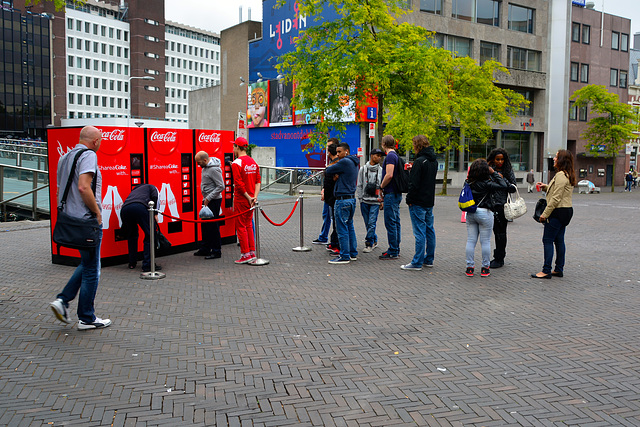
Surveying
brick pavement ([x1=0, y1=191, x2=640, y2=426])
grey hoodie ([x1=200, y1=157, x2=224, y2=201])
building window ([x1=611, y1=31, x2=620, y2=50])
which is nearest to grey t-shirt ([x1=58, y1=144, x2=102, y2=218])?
brick pavement ([x1=0, y1=191, x2=640, y2=426])

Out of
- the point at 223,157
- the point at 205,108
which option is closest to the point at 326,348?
the point at 223,157

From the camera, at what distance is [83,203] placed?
546 cm

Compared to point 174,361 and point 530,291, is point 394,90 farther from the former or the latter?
point 174,361

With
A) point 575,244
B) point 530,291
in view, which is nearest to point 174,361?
point 530,291

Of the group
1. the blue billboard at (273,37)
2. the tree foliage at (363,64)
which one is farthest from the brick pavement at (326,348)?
the blue billboard at (273,37)

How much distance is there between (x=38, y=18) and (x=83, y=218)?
97967 mm

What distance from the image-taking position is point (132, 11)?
102875 mm

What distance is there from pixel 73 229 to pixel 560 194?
612 centimetres

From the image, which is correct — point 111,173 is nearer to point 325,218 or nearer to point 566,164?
point 325,218

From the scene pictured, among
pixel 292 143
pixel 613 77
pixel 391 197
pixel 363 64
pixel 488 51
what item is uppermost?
pixel 613 77

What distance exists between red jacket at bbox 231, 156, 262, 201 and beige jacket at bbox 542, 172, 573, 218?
4370mm

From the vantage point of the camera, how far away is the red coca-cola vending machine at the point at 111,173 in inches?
349

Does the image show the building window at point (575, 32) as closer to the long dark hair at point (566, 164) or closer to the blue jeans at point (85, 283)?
the long dark hair at point (566, 164)

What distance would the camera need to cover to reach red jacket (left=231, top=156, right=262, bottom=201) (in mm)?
9062
